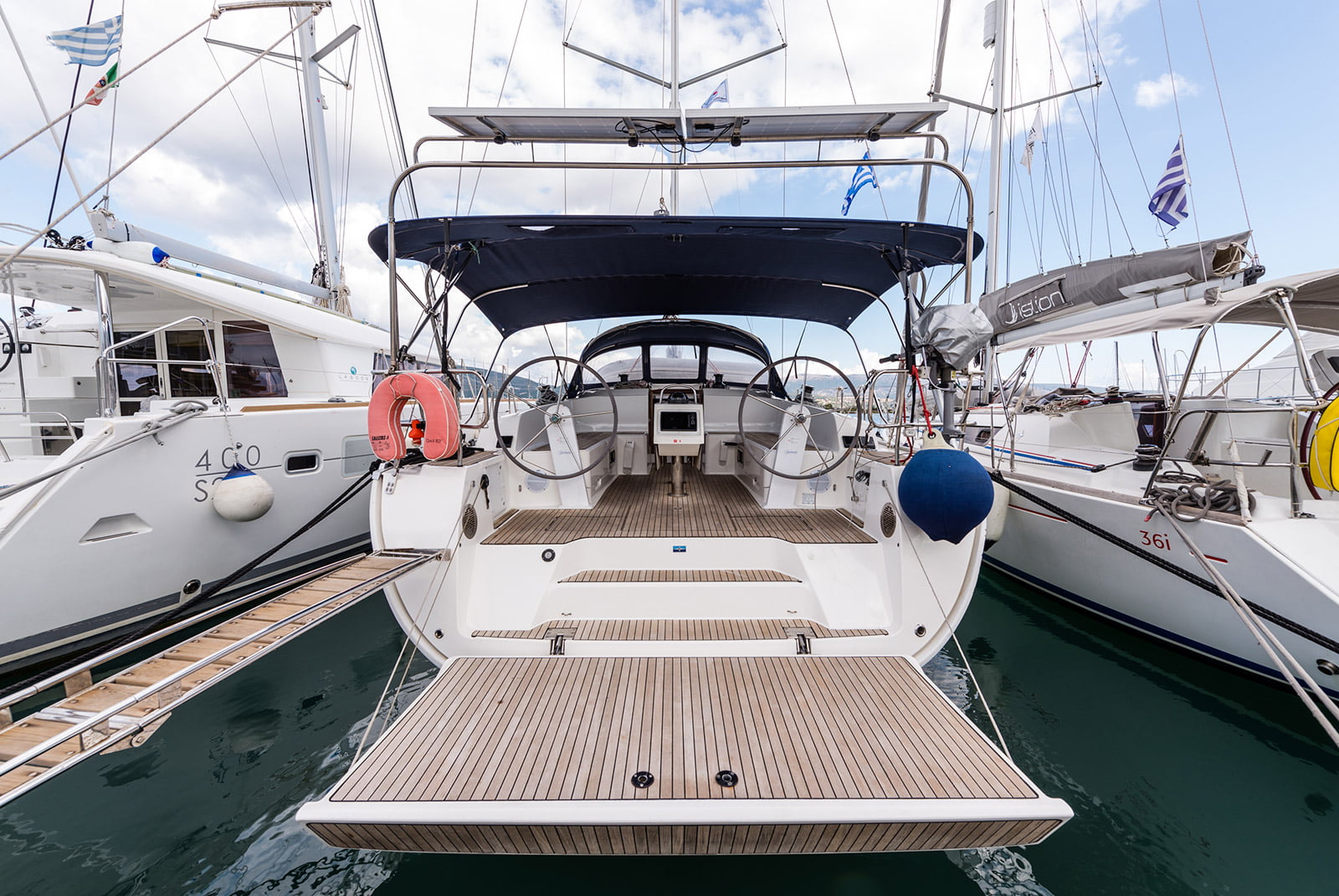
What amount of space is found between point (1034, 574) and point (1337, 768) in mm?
2350

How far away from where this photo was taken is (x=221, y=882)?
1.89 m

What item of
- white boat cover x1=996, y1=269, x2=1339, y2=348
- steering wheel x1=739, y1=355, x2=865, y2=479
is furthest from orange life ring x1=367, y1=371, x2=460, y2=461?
white boat cover x1=996, y1=269, x2=1339, y2=348

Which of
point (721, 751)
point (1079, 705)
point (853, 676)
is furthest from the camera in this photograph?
point (1079, 705)

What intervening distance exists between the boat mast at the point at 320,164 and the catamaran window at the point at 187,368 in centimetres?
236

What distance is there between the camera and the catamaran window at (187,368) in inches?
241

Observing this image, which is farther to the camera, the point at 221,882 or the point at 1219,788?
the point at 1219,788

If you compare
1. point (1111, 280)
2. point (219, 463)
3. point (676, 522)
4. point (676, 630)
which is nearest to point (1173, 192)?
point (1111, 280)

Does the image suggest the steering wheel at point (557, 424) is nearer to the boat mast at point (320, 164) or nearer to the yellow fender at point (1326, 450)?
the yellow fender at point (1326, 450)

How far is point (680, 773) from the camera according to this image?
5.21 ft

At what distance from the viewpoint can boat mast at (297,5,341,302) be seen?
328 inches

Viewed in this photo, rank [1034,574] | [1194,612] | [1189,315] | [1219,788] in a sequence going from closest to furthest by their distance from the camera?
[1219,788] < [1194,612] < [1189,315] < [1034,574]

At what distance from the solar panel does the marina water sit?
315 cm

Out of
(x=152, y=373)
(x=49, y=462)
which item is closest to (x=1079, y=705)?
(x=49, y=462)

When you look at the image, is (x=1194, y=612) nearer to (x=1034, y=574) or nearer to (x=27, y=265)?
(x=1034, y=574)
